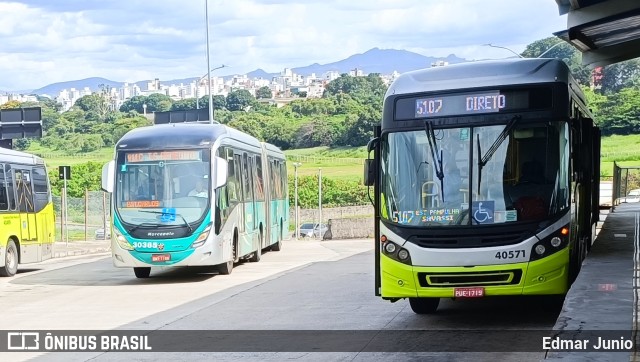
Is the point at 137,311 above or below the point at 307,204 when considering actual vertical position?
above

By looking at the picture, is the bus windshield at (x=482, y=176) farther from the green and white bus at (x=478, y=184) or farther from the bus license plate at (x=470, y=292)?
the bus license plate at (x=470, y=292)

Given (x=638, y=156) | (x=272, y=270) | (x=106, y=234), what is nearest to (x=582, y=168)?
(x=272, y=270)

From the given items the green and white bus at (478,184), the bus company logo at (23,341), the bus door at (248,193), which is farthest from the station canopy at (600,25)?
the bus company logo at (23,341)

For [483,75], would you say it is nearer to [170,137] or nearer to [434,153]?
[434,153]

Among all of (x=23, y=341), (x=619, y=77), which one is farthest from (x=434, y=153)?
(x=619, y=77)

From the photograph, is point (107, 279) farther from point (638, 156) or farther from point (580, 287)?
point (638, 156)

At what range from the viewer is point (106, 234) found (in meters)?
49.2

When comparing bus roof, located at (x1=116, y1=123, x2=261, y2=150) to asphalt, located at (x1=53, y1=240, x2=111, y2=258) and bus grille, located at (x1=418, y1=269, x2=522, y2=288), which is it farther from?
asphalt, located at (x1=53, y1=240, x2=111, y2=258)

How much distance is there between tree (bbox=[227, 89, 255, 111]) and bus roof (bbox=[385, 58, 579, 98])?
121487 millimetres

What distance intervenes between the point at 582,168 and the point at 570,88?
1.31 m

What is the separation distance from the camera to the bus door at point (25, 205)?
25672mm

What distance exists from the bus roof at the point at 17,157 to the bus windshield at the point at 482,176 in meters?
14.9

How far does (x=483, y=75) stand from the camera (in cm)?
1337

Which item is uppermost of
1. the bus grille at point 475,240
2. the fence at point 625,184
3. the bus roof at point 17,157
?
the bus roof at point 17,157
